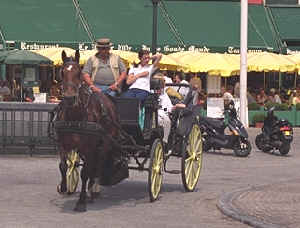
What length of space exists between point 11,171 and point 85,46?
754 inches

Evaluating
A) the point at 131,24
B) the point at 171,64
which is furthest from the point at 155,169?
the point at 131,24

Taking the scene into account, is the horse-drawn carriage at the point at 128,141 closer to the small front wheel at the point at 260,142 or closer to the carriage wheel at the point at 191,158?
the carriage wheel at the point at 191,158

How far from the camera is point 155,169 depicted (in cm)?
1252

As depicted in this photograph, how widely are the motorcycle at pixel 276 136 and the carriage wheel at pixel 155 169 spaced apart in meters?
8.68

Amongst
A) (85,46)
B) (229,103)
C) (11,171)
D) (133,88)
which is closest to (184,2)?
(85,46)

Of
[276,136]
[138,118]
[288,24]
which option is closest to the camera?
[138,118]

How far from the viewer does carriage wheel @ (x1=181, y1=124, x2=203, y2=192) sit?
1334cm

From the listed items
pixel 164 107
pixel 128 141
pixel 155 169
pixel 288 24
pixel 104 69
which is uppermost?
pixel 288 24

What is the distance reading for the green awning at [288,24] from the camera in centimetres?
3906

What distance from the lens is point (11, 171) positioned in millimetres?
15922

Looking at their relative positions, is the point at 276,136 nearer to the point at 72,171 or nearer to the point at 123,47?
the point at 72,171

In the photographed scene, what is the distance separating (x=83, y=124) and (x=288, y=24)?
29764 millimetres

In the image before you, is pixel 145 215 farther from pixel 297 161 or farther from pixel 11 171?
pixel 297 161

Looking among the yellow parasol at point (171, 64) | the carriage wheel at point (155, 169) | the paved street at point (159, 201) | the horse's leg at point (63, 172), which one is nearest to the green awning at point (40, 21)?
the yellow parasol at point (171, 64)
